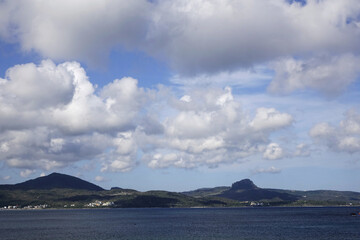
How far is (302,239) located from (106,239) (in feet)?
244

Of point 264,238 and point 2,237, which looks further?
point 2,237

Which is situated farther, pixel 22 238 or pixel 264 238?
pixel 22 238

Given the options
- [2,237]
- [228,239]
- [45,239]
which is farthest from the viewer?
[2,237]

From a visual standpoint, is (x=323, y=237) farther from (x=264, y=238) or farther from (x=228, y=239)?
(x=228, y=239)

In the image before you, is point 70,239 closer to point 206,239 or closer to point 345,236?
point 206,239

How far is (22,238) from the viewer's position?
146000 mm

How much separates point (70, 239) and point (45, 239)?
32.8 feet

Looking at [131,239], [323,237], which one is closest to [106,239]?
[131,239]

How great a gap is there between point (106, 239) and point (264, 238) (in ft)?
198

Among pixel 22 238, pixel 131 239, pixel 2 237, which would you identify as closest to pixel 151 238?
pixel 131 239

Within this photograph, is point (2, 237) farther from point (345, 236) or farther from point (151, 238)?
point (345, 236)

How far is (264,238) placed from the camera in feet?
447

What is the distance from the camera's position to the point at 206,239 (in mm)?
133625

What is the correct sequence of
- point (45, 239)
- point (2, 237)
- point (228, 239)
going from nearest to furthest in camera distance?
point (228, 239) < point (45, 239) < point (2, 237)
